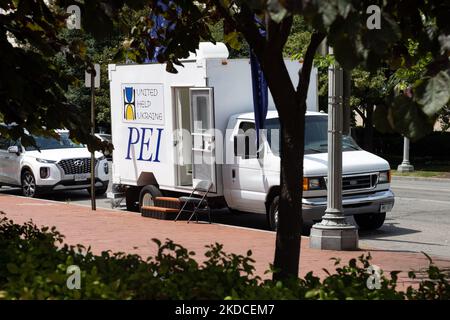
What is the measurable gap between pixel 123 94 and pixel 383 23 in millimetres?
15053

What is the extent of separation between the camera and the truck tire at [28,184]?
22.4m

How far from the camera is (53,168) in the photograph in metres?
21.8

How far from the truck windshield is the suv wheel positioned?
8.83 metres

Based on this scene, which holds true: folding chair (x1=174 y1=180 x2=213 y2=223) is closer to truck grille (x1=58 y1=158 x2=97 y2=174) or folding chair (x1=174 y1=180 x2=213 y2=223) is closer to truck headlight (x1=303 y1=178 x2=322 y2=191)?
truck headlight (x1=303 y1=178 x2=322 y2=191)

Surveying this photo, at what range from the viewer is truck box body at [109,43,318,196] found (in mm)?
16094

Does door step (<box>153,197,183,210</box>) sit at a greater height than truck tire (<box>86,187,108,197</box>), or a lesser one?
greater

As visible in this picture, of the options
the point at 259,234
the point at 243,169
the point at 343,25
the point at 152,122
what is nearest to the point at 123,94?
the point at 152,122

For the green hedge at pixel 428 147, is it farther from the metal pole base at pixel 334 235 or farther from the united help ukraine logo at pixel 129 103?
the metal pole base at pixel 334 235

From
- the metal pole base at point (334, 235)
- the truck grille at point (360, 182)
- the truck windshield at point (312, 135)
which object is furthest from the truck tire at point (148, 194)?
the metal pole base at point (334, 235)

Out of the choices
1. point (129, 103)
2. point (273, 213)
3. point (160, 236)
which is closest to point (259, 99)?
point (273, 213)

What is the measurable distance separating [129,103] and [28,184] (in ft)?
18.8

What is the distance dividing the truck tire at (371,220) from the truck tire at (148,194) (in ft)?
14.0

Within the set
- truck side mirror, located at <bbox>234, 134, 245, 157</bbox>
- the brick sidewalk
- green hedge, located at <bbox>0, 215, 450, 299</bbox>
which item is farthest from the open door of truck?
green hedge, located at <bbox>0, 215, 450, 299</bbox>

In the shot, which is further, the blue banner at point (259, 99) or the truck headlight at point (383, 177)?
the truck headlight at point (383, 177)
